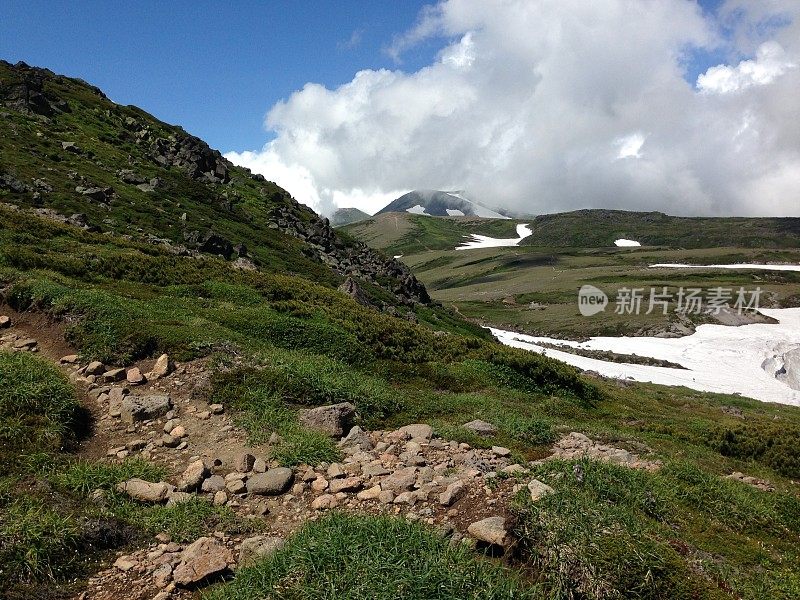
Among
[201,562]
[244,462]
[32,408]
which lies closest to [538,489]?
[201,562]

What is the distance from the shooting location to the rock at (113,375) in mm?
11984

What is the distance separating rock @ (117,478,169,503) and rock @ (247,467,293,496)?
1.38 m

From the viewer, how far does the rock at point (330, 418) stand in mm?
10648

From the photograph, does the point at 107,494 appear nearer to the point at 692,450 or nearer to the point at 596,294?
the point at 692,450

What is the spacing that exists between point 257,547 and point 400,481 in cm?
261

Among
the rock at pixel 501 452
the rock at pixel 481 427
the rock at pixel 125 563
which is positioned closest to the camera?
the rock at pixel 125 563

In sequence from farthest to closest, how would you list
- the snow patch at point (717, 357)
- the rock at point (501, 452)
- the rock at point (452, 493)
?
the snow patch at point (717, 357) < the rock at point (501, 452) < the rock at point (452, 493)

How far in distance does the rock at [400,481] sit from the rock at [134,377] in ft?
24.1

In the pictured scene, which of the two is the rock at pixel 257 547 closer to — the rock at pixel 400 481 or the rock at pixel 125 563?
the rock at pixel 125 563

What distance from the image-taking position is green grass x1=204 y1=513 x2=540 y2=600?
5191 millimetres

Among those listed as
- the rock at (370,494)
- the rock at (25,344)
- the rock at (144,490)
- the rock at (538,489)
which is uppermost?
the rock at (25,344)

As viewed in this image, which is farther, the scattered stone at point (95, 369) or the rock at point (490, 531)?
the scattered stone at point (95, 369)

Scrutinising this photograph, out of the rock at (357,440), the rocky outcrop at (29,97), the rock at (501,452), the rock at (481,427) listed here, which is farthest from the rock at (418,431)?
the rocky outcrop at (29,97)

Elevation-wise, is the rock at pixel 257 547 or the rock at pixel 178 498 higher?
the rock at pixel 178 498
